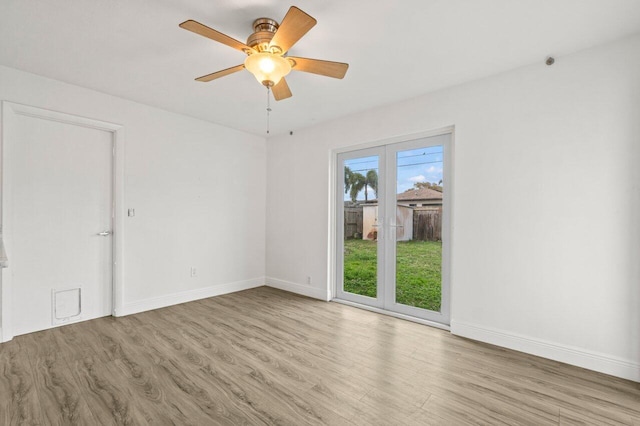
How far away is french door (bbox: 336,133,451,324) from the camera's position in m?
3.37

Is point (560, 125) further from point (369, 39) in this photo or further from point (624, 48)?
point (369, 39)

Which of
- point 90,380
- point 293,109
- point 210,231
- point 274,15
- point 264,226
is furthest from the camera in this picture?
point 264,226

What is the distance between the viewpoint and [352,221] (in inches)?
164

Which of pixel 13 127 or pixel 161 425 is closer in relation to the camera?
pixel 161 425

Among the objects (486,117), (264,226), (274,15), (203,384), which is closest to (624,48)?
(486,117)

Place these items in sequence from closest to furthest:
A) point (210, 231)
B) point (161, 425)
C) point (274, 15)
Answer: point (161, 425), point (274, 15), point (210, 231)

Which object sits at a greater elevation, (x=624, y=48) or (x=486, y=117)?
(x=624, y=48)

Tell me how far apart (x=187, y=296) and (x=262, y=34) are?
3.49m

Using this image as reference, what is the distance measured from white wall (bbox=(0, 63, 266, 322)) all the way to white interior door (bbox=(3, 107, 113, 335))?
0.23m

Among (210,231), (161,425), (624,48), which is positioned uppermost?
(624,48)

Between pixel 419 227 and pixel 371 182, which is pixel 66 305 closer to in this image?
pixel 371 182

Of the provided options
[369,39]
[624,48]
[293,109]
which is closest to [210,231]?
[293,109]

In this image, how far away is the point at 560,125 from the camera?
255cm

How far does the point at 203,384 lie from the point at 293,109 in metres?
3.11
